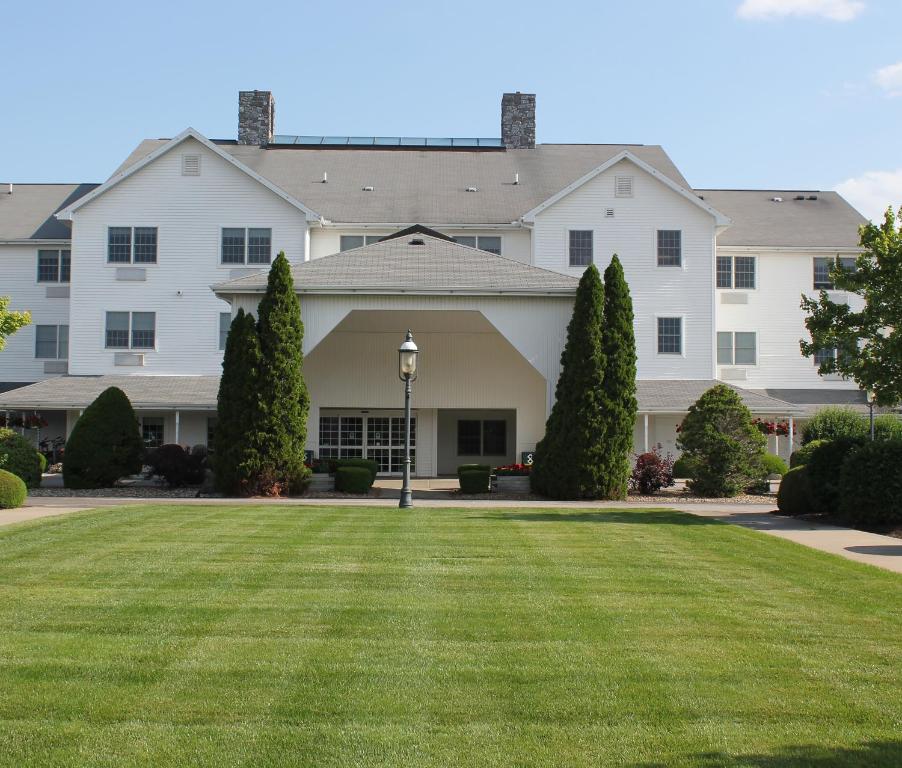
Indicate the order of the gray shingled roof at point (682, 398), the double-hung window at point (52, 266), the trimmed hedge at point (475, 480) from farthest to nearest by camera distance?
the double-hung window at point (52, 266) < the gray shingled roof at point (682, 398) < the trimmed hedge at point (475, 480)

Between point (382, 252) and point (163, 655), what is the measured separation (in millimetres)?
24528

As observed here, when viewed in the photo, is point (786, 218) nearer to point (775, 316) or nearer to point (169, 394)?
point (775, 316)

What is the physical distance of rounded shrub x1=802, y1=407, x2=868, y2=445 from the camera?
36562 millimetres

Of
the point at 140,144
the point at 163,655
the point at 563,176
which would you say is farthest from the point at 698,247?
the point at 163,655

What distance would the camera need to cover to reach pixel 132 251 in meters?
39.0

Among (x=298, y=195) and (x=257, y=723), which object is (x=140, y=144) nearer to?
(x=298, y=195)

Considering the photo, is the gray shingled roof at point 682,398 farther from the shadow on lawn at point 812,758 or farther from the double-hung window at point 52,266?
the shadow on lawn at point 812,758

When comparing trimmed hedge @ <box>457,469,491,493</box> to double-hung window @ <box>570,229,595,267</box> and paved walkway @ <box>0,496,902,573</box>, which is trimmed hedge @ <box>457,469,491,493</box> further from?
double-hung window @ <box>570,229,595,267</box>

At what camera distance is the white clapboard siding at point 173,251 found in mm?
38812

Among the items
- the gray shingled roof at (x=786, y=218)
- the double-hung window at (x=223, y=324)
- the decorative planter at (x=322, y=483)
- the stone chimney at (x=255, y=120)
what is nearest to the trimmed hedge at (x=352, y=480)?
the decorative planter at (x=322, y=483)

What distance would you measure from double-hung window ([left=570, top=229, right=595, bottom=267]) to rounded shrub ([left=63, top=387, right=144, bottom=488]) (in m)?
18.1

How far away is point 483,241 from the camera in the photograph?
132 feet

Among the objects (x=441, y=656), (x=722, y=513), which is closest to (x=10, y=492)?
(x=722, y=513)

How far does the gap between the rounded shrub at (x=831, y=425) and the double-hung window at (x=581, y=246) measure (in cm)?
1003
